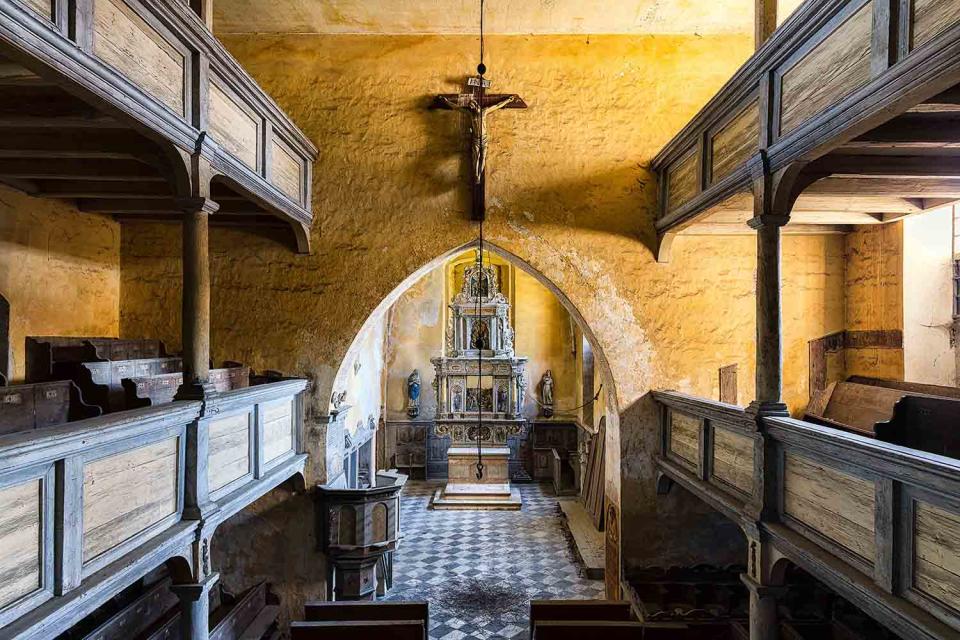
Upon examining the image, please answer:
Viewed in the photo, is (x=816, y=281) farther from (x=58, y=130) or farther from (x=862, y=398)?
(x=58, y=130)

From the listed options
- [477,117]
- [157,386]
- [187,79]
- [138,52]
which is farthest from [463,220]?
[138,52]

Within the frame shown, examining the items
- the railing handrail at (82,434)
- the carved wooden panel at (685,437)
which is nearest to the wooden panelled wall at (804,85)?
the carved wooden panel at (685,437)

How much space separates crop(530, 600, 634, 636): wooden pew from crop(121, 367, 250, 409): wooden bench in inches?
135

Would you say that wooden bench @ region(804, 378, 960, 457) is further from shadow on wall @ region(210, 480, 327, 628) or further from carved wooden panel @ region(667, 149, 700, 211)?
shadow on wall @ region(210, 480, 327, 628)

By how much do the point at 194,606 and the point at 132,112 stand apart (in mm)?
3087

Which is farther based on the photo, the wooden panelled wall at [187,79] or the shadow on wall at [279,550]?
the shadow on wall at [279,550]

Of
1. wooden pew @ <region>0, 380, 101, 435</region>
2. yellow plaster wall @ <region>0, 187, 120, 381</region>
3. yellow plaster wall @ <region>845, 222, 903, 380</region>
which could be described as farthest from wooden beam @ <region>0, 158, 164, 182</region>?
yellow plaster wall @ <region>845, 222, 903, 380</region>

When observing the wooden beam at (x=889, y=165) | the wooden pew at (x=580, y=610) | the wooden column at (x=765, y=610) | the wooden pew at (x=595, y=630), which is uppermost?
the wooden beam at (x=889, y=165)

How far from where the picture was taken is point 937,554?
8.45 feet

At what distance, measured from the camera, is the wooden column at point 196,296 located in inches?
157

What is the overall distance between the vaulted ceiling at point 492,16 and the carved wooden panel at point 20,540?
18.3 feet

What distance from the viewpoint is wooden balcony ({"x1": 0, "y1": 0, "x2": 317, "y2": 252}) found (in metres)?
2.70

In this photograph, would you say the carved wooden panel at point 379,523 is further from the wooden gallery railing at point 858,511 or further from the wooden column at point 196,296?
the wooden gallery railing at point 858,511

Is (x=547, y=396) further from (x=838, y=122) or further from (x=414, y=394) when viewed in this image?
(x=838, y=122)
